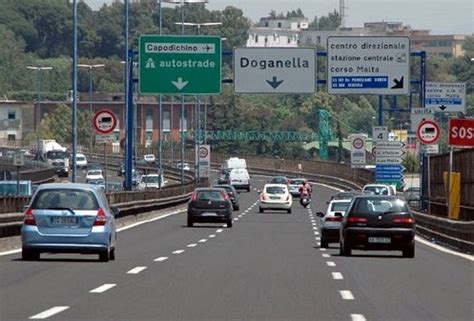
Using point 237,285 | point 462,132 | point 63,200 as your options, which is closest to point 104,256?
point 63,200

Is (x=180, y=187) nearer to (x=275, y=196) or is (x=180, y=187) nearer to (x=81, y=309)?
(x=275, y=196)

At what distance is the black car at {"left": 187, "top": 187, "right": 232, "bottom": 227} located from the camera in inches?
2191

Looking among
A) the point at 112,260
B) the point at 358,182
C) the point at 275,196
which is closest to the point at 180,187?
the point at 275,196

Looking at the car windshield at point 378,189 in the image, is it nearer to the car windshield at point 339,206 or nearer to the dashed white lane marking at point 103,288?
the car windshield at point 339,206

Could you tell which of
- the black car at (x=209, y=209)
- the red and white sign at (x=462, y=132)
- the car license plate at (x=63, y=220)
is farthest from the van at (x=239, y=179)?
the car license plate at (x=63, y=220)

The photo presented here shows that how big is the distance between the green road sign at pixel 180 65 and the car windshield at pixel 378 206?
23020 millimetres

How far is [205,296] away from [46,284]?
118 inches

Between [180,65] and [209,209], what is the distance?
5700mm

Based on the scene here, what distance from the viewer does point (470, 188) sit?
4788 centimetres

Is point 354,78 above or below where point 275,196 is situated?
above

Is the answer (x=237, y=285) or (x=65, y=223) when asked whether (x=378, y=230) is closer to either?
(x=65, y=223)

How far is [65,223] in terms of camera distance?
2959cm

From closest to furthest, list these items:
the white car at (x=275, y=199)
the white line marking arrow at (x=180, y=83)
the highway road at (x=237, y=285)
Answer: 1. the highway road at (x=237, y=285)
2. the white line marking arrow at (x=180, y=83)
3. the white car at (x=275, y=199)

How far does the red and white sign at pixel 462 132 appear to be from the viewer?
42.3 m
